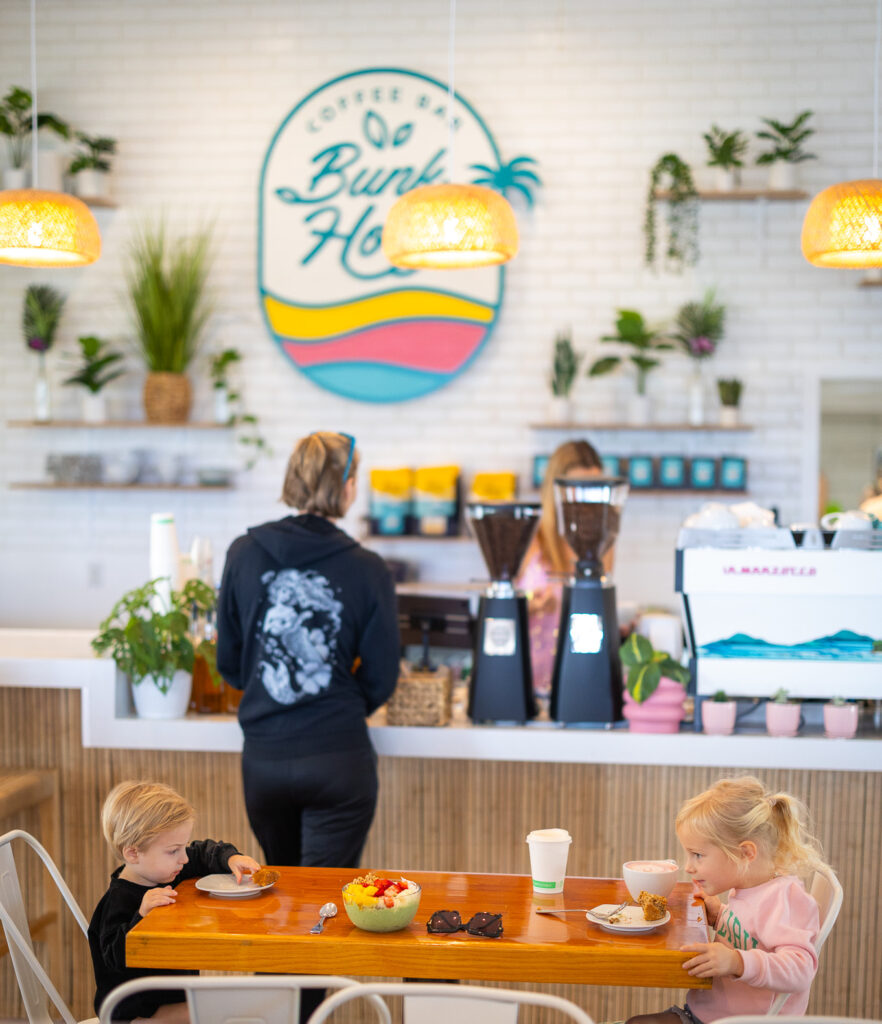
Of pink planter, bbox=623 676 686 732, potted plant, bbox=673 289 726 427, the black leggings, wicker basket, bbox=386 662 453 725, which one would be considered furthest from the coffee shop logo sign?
the black leggings

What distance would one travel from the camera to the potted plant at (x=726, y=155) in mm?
4625

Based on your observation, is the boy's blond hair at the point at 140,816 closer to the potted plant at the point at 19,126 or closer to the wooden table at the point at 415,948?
the wooden table at the point at 415,948

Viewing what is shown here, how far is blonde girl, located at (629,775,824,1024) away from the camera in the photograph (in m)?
1.72

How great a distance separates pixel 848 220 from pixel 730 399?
203 cm

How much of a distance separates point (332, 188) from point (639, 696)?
3154mm

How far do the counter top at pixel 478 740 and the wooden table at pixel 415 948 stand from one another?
2.72 ft

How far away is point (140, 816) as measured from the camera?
1.92 metres

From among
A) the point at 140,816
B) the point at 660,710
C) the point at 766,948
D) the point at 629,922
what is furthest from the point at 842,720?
the point at 140,816

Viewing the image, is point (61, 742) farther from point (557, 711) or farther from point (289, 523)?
point (557, 711)

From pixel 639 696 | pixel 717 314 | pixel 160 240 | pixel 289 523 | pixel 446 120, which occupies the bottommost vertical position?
pixel 639 696

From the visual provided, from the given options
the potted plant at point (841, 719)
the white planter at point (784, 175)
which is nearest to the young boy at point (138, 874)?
the potted plant at point (841, 719)

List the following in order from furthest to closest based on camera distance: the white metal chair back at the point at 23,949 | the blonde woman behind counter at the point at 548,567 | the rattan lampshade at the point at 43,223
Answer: the blonde woman behind counter at the point at 548,567 → the rattan lampshade at the point at 43,223 → the white metal chair back at the point at 23,949

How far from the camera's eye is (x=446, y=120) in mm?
4859

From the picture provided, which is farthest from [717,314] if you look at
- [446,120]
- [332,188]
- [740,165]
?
[332,188]
